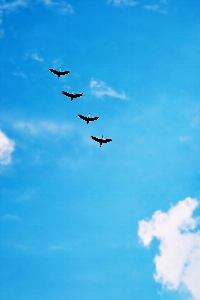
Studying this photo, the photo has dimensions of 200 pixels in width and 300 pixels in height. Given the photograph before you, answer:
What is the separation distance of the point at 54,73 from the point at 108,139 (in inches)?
1161

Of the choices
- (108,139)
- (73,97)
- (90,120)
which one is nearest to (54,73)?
(73,97)

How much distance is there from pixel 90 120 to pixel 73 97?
10.5 m

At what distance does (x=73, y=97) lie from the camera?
403 ft

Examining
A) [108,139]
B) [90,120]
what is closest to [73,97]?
[90,120]

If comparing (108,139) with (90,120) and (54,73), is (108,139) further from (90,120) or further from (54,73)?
(54,73)

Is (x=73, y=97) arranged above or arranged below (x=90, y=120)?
above

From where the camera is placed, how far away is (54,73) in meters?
123

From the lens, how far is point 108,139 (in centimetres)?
12038

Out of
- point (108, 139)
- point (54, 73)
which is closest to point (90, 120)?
point (108, 139)

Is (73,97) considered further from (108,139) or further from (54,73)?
(108,139)

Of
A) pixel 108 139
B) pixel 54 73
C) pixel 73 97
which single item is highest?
pixel 54 73

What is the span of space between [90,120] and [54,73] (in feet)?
68.5

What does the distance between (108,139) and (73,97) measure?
19.0m

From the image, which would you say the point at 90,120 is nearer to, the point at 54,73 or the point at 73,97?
the point at 73,97
